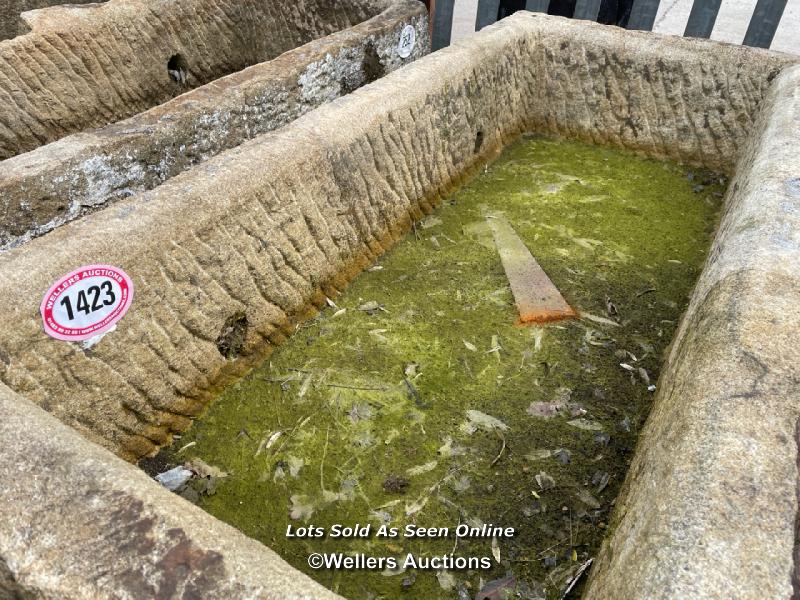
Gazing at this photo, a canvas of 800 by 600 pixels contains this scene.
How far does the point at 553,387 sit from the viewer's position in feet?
6.81

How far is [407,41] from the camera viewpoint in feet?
11.4

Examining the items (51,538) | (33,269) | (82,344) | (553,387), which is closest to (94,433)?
(82,344)

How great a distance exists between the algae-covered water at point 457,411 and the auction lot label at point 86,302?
44cm

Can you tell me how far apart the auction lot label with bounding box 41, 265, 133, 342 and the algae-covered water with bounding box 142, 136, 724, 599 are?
44 cm

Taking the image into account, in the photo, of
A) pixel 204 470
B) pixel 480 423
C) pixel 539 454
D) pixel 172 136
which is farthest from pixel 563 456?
pixel 172 136

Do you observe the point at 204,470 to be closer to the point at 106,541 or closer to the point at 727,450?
the point at 106,541

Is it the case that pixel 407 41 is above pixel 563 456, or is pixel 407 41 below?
above

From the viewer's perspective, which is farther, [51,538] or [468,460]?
[468,460]

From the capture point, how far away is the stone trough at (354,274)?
1036 millimetres

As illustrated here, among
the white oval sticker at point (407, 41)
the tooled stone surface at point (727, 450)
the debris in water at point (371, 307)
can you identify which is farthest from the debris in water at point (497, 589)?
the white oval sticker at point (407, 41)

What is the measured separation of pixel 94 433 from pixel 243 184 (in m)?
0.77

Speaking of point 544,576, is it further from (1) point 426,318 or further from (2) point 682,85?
(2) point 682,85

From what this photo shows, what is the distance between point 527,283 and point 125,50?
7.59 feet

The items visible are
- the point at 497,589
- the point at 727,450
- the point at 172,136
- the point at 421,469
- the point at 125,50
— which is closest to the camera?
the point at 727,450
